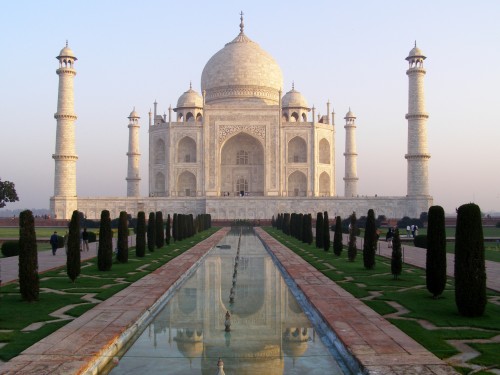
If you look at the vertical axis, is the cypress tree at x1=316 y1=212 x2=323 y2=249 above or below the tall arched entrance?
below

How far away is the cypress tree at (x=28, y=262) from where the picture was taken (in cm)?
722

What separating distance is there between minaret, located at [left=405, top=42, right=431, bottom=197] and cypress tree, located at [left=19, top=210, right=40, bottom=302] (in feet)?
89.5

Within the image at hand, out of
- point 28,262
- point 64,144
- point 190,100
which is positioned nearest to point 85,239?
point 28,262

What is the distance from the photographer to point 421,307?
6.85 metres

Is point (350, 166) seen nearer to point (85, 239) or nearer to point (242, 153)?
point (242, 153)

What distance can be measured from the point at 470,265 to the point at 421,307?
0.79m

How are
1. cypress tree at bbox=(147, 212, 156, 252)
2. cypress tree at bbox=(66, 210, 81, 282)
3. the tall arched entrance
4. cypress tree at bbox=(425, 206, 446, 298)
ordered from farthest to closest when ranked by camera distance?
Answer: the tall arched entrance
cypress tree at bbox=(147, 212, 156, 252)
cypress tree at bbox=(66, 210, 81, 282)
cypress tree at bbox=(425, 206, 446, 298)

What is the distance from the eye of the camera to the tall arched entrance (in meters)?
37.8

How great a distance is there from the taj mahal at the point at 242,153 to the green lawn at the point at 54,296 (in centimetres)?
2007

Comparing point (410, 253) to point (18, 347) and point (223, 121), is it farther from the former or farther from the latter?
point (223, 121)

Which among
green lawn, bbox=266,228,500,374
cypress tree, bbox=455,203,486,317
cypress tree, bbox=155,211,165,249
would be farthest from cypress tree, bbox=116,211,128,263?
cypress tree, bbox=455,203,486,317

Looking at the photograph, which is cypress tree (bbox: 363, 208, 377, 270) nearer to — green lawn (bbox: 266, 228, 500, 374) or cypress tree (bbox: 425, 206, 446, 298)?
green lawn (bbox: 266, 228, 500, 374)

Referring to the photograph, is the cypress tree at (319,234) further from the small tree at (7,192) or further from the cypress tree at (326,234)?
the small tree at (7,192)

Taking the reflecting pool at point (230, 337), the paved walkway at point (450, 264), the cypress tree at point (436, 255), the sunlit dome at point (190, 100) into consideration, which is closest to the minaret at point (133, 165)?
the sunlit dome at point (190, 100)
